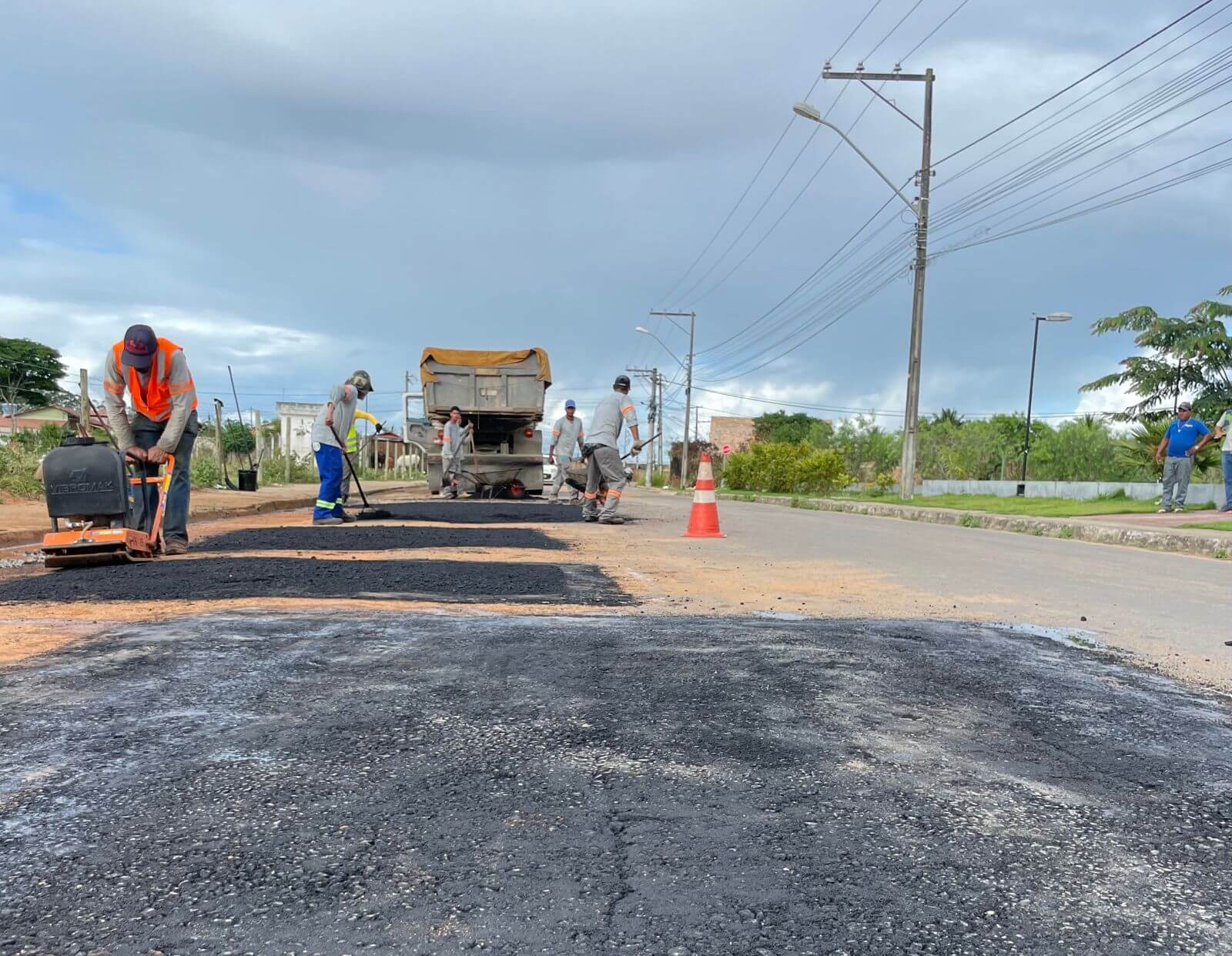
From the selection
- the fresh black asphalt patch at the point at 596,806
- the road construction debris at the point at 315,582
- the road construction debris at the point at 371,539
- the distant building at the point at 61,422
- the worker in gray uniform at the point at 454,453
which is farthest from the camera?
the worker in gray uniform at the point at 454,453

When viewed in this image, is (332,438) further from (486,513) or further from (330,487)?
(486,513)

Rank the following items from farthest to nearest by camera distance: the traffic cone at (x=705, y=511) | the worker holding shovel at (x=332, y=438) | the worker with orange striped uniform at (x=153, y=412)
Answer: the traffic cone at (x=705, y=511), the worker holding shovel at (x=332, y=438), the worker with orange striped uniform at (x=153, y=412)

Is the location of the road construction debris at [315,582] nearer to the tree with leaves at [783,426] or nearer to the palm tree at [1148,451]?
the palm tree at [1148,451]

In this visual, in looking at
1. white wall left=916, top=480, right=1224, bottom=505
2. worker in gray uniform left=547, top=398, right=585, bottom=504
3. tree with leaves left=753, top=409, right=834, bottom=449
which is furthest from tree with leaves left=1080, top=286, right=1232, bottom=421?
tree with leaves left=753, top=409, right=834, bottom=449

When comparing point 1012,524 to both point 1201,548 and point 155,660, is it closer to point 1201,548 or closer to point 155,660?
point 1201,548

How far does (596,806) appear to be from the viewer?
76.4 inches

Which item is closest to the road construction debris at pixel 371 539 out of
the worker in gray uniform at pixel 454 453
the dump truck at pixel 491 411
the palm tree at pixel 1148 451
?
the worker in gray uniform at pixel 454 453

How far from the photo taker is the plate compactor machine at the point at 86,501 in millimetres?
5977

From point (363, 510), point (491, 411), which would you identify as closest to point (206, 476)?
point (491, 411)

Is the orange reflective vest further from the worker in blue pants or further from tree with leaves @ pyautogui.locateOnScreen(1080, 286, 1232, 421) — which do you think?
tree with leaves @ pyautogui.locateOnScreen(1080, 286, 1232, 421)

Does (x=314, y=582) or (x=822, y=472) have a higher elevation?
(x=822, y=472)

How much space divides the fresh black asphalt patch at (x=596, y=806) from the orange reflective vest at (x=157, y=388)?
394 centimetres

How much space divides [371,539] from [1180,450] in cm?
1177

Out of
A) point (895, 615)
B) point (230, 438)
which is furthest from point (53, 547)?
point (230, 438)
